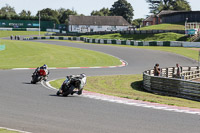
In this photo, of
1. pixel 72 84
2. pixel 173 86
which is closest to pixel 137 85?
pixel 173 86

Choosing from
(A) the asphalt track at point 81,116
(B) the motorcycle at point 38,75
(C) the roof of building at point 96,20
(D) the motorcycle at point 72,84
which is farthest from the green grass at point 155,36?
(A) the asphalt track at point 81,116

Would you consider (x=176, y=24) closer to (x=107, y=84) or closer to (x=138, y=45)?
(x=138, y=45)

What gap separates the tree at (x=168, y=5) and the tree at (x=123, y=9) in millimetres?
11019

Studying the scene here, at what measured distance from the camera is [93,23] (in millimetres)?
142000

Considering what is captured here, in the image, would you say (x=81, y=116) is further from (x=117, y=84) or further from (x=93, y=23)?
(x=93, y=23)

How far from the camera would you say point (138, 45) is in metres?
66.1

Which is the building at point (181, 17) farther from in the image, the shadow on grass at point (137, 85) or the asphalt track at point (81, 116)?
the asphalt track at point (81, 116)

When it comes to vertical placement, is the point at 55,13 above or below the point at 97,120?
above

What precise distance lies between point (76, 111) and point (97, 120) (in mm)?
1619

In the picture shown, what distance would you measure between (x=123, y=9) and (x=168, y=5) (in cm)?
2745

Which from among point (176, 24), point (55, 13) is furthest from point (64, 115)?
point (55, 13)

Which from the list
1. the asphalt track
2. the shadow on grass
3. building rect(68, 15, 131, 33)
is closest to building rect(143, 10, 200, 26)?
building rect(68, 15, 131, 33)

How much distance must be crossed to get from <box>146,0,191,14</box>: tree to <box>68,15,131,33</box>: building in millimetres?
20657

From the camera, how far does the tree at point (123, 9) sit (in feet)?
567
